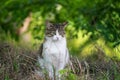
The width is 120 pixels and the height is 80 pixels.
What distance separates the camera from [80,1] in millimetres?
11375

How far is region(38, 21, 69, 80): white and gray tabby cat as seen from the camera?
24.2 feet

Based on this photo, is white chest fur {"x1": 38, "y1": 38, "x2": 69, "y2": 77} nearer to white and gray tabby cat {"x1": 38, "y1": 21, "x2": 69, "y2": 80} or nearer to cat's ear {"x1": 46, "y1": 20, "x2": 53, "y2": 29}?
white and gray tabby cat {"x1": 38, "y1": 21, "x2": 69, "y2": 80}

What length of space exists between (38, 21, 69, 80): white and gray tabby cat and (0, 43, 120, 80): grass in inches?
5.0

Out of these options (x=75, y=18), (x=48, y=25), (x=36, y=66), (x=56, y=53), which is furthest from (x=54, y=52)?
(x=75, y=18)

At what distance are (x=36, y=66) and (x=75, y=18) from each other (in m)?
3.25

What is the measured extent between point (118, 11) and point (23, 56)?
2656 mm

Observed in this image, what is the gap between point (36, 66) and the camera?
7.37 m

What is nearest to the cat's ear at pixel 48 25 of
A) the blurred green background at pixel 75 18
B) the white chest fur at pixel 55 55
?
the white chest fur at pixel 55 55

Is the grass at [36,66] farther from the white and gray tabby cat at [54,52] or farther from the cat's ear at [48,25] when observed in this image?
the cat's ear at [48,25]

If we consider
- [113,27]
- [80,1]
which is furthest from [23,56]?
[80,1]

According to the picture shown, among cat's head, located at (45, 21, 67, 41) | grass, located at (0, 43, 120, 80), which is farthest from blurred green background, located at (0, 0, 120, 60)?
cat's head, located at (45, 21, 67, 41)

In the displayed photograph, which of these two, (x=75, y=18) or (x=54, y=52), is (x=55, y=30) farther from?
(x=75, y=18)

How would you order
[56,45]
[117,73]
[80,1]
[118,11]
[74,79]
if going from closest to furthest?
[74,79], [117,73], [56,45], [118,11], [80,1]

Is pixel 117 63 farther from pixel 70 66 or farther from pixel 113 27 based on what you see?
pixel 113 27
